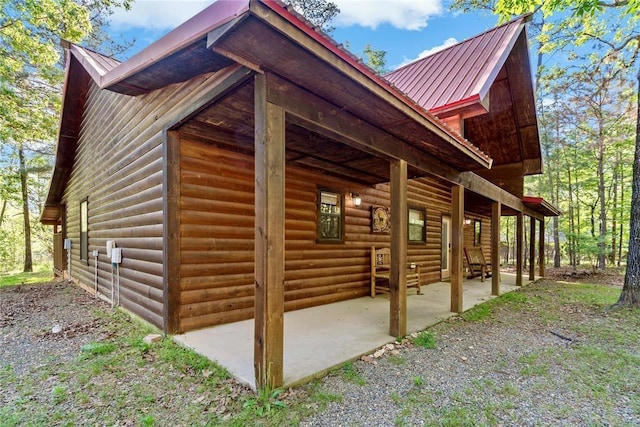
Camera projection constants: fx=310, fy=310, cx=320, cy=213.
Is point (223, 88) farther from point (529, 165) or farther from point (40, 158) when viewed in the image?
point (40, 158)

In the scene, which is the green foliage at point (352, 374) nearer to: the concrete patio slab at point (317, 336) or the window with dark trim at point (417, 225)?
the concrete patio slab at point (317, 336)

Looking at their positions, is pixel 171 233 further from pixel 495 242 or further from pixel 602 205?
pixel 602 205

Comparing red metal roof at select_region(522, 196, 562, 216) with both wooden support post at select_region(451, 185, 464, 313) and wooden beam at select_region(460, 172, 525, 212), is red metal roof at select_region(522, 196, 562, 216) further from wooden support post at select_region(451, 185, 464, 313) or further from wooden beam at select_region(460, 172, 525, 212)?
wooden support post at select_region(451, 185, 464, 313)

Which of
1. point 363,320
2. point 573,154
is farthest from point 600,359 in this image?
point 573,154

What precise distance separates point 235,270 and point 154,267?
994 mm

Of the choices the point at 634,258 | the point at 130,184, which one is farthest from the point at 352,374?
the point at 634,258

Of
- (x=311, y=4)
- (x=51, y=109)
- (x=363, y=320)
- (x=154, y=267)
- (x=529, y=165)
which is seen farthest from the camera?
(x=311, y=4)

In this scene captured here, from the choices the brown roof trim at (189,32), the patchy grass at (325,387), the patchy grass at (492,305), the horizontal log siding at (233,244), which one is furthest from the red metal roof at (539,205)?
the brown roof trim at (189,32)

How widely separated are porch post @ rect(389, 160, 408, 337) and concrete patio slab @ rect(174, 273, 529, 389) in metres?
0.21

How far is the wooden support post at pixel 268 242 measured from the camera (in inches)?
89.0

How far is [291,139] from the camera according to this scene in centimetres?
382

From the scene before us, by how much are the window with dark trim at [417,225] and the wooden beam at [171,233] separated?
5591 mm

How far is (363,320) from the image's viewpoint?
175 inches

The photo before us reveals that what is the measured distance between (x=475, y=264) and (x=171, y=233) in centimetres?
867
